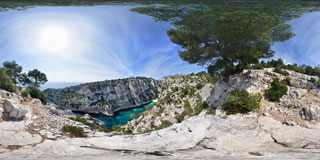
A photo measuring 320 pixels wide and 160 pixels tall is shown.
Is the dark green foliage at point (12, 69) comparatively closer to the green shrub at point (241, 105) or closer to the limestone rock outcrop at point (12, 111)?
the limestone rock outcrop at point (12, 111)

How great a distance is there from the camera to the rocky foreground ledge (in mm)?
3193

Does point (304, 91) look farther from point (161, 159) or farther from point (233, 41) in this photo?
point (161, 159)

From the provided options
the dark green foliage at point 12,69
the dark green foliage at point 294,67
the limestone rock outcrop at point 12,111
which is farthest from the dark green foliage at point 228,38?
the dark green foliage at point 12,69

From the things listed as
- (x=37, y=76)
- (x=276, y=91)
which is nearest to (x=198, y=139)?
(x=276, y=91)

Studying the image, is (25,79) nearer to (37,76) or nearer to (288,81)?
(37,76)

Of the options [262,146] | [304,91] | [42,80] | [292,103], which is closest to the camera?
[262,146]

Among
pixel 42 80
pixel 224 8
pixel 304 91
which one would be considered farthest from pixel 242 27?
pixel 42 80

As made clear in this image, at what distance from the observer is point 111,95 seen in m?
46.6

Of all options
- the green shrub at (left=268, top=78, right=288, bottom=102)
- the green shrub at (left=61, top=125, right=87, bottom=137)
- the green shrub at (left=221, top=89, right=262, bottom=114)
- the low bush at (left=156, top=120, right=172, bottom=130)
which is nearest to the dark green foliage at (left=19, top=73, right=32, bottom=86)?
the green shrub at (left=61, top=125, right=87, bottom=137)

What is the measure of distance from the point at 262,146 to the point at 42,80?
12969 mm

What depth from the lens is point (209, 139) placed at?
161 inches

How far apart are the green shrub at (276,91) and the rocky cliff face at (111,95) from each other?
34.0 meters

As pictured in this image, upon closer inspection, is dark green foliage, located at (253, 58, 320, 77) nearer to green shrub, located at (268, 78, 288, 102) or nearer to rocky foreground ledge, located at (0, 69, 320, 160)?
green shrub, located at (268, 78, 288, 102)

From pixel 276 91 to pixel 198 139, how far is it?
17.8 ft
